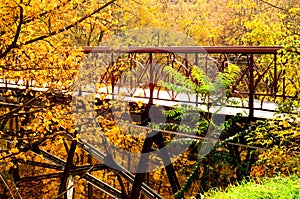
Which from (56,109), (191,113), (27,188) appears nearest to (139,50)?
(191,113)

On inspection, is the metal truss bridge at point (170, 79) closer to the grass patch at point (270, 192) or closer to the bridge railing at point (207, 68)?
the bridge railing at point (207, 68)

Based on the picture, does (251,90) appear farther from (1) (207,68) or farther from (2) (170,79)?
(2) (170,79)

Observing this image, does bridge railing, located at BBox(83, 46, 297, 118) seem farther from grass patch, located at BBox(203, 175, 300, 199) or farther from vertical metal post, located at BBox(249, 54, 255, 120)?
grass patch, located at BBox(203, 175, 300, 199)

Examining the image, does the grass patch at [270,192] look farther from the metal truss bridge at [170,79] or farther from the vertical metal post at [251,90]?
the vertical metal post at [251,90]

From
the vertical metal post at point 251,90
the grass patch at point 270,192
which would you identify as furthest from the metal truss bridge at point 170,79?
the grass patch at point 270,192

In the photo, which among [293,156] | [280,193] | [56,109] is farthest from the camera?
[56,109]

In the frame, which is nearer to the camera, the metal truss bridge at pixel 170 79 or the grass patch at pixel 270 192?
the grass patch at pixel 270 192

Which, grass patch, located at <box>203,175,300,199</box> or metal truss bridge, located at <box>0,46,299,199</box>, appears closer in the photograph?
grass patch, located at <box>203,175,300,199</box>

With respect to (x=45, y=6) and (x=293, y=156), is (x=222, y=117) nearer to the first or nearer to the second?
(x=293, y=156)

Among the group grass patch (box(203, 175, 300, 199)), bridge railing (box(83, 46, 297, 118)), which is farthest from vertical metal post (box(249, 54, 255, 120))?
grass patch (box(203, 175, 300, 199))

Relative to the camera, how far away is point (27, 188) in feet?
67.8

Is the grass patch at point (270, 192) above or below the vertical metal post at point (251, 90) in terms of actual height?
below

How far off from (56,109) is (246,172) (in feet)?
11.0

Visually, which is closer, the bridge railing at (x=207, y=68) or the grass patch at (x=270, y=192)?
the grass patch at (x=270, y=192)
